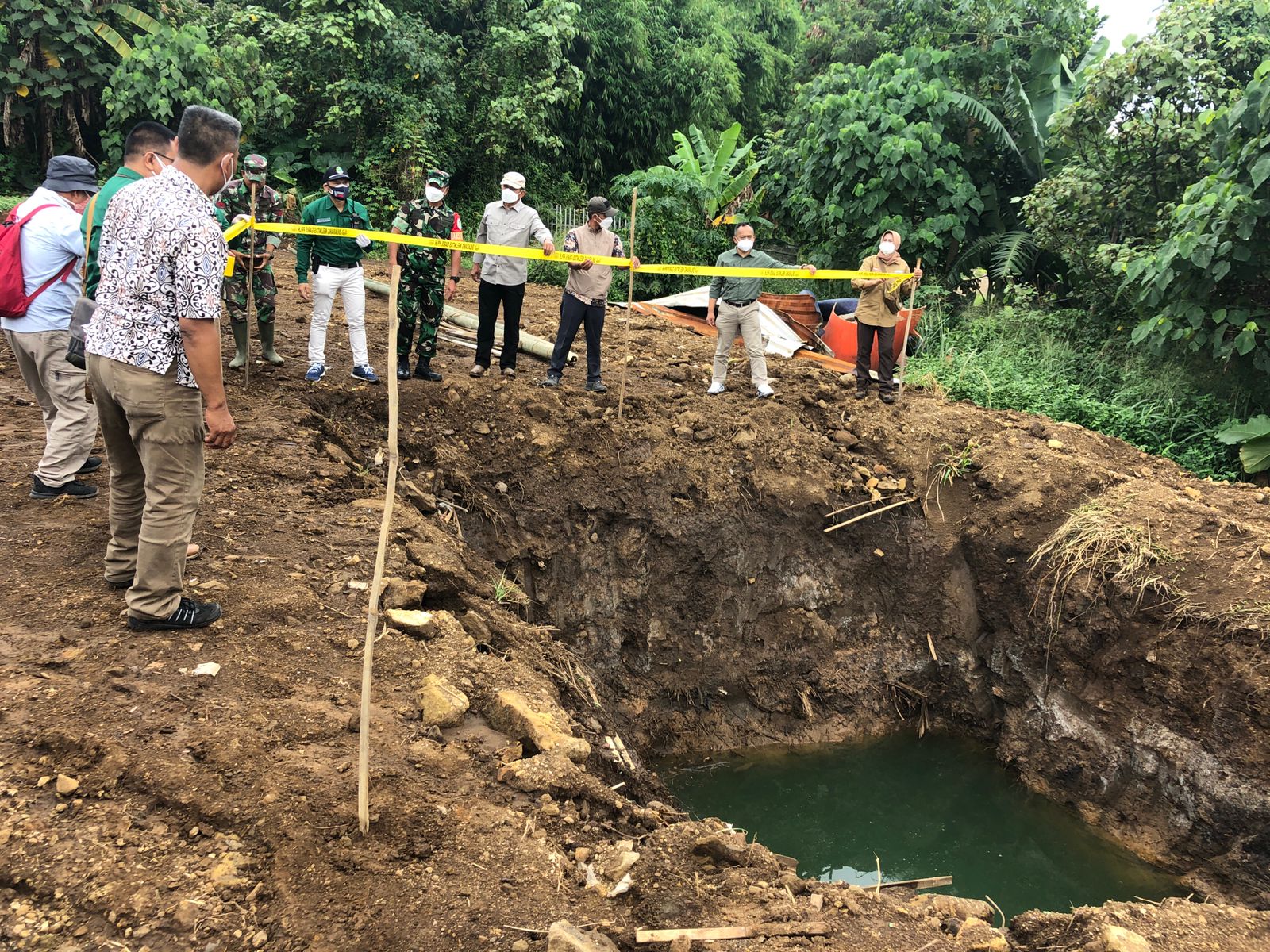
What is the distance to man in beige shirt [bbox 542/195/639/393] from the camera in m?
6.95

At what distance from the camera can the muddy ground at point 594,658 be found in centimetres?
260

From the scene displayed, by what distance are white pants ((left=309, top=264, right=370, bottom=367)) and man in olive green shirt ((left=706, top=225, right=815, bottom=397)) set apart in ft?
9.73

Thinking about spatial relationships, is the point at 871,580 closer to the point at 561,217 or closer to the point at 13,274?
the point at 13,274

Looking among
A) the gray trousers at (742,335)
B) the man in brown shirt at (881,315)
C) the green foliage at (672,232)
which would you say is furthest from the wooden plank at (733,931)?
the green foliage at (672,232)

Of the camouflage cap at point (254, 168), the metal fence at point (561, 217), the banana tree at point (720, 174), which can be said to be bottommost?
the metal fence at point (561, 217)

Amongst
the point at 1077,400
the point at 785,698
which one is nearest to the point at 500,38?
the point at 1077,400

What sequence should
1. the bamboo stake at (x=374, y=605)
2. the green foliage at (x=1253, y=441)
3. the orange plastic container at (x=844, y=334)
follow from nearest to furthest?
the bamboo stake at (x=374, y=605)
the green foliage at (x=1253, y=441)
the orange plastic container at (x=844, y=334)

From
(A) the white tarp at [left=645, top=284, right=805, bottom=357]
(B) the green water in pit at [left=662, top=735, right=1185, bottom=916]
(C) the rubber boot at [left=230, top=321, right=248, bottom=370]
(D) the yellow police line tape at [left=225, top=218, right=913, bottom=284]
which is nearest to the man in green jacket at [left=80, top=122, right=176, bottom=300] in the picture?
(D) the yellow police line tape at [left=225, top=218, right=913, bottom=284]

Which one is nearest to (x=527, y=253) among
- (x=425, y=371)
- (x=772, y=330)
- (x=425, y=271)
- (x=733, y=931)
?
(x=425, y=271)

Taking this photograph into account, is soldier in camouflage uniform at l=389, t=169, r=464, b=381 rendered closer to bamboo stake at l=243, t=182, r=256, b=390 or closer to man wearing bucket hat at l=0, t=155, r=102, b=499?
bamboo stake at l=243, t=182, r=256, b=390

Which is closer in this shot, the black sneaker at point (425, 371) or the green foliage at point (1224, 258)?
the green foliage at point (1224, 258)

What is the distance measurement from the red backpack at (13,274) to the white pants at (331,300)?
2.12 m

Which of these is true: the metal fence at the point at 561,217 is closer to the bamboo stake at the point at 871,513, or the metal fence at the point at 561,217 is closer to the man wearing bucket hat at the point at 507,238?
the man wearing bucket hat at the point at 507,238

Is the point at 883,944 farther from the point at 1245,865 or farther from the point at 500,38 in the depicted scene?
the point at 500,38
